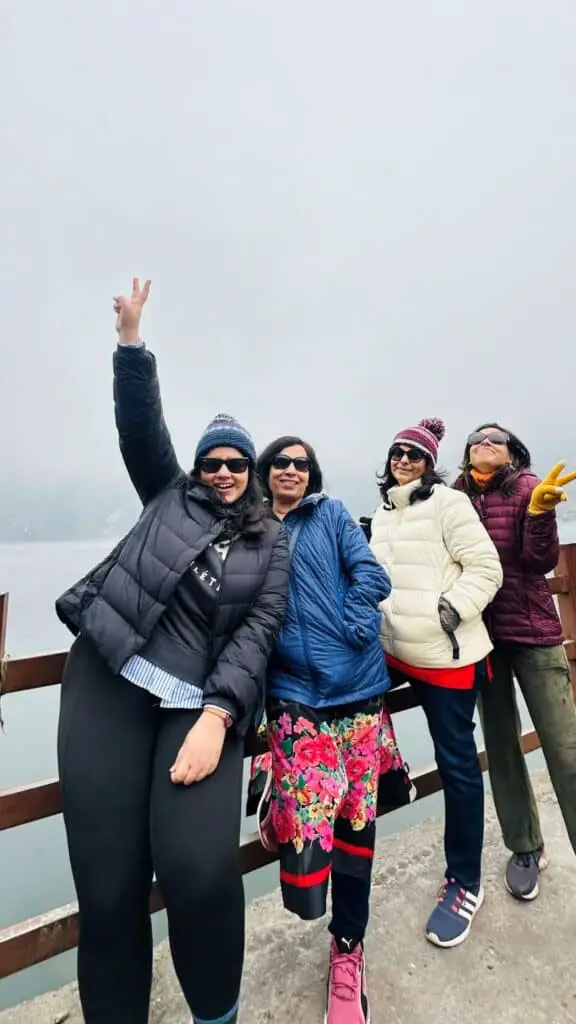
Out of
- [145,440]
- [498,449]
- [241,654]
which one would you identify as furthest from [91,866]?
[498,449]

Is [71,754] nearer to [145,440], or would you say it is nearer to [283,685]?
[283,685]

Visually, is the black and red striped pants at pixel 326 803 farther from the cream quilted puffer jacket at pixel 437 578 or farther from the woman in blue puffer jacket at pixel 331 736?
the cream quilted puffer jacket at pixel 437 578

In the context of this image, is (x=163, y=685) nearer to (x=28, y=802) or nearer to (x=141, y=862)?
(x=141, y=862)

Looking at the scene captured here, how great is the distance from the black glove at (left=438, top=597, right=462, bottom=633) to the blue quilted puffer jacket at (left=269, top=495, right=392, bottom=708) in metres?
0.33

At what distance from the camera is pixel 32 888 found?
1598 centimetres

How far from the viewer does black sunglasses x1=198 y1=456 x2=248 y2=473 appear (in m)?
1.89

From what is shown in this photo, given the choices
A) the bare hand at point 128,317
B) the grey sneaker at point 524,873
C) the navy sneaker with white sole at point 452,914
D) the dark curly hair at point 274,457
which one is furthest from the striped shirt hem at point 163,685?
the grey sneaker at point 524,873

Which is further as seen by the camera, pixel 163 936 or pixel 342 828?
pixel 163 936

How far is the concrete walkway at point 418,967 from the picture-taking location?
1.89 m

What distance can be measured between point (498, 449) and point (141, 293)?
5.91ft

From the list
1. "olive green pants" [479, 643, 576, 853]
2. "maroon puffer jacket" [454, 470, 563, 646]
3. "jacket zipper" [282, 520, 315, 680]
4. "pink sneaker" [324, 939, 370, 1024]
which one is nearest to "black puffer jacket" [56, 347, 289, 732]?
"jacket zipper" [282, 520, 315, 680]

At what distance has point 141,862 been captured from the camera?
152cm

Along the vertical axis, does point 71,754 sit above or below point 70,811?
above

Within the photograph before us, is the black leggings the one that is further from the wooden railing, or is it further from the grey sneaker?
the grey sneaker
